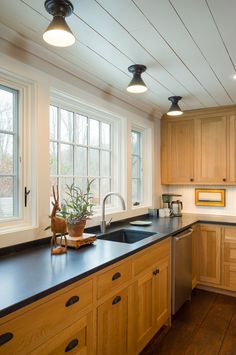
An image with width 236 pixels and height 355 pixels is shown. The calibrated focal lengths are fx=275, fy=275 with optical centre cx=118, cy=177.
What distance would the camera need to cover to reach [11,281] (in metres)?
1.26

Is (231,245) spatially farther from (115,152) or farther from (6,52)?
(6,52)

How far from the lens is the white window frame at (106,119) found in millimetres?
2366

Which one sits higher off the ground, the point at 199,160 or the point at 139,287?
the point at 199,160

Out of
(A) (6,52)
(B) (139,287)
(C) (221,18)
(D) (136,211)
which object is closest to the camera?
(C) (221,18)

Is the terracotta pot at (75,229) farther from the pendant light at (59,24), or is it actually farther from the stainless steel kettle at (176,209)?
the stainless steel kettle at (176,209)

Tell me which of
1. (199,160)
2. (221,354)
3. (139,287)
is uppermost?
(199,160)

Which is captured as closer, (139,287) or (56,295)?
(56,295)

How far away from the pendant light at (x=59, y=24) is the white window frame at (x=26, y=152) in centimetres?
57

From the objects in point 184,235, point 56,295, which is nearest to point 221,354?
point 184,235

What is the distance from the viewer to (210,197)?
149 inches

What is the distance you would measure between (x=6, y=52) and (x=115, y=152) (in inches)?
63.6

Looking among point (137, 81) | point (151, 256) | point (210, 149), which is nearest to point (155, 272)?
point (151, 256)

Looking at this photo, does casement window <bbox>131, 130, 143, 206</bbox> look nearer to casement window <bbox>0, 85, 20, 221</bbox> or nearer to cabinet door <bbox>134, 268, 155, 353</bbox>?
cabinet door <bbox>134, 268, 155, 353</bbox>

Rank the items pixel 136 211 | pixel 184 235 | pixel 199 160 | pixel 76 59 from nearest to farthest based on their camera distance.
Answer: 1. pixel 76 59
2. pixel 184 235
3. pixel 136 211
4. pixel 199 160
